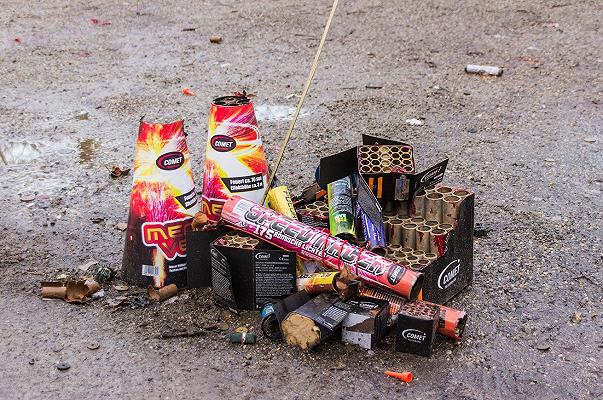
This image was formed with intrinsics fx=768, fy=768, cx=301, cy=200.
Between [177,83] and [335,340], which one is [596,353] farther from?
[177,83]

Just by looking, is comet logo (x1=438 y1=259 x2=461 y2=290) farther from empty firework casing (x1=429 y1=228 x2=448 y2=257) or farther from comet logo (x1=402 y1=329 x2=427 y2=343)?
comet logo (x1=402 y1=329 x2=427 y2=343)

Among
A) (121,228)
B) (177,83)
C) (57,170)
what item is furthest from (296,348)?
(177,83)

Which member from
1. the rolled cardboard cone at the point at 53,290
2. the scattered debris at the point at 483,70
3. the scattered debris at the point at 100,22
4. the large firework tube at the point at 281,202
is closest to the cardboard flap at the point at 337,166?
the large firework tube at the point at 281,202

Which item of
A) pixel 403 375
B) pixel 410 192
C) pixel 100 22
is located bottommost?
pixel 403 375

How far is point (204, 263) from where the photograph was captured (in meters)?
4.08

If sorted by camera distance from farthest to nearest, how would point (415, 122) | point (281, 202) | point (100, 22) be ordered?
1. point (100, 22)
2. point (415, 122)
3. point (281, 202)

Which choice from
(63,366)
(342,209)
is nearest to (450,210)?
(342,209)

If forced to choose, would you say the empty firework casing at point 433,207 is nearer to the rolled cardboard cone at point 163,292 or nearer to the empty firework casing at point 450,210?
the empty firework casing at point 450,210

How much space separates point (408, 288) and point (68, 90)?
5.20m

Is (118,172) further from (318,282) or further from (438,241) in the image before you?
(438,241)

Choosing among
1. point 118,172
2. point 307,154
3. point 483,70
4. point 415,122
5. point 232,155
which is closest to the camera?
point 232,155

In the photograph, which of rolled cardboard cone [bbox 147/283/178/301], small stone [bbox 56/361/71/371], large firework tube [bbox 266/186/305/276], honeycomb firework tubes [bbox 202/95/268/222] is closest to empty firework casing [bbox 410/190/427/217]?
large firework tube [bbox 266/186/305/276]

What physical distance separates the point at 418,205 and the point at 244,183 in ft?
3.06

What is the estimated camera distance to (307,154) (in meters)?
6.10
